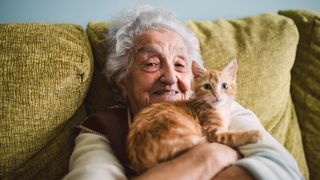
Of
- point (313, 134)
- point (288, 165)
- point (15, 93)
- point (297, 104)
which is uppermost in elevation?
point (15, 93)

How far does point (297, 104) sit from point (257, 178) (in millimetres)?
893

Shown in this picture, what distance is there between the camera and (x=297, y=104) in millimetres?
1626

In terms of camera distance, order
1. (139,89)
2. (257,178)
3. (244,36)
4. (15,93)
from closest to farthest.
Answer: (257,178), (15,93), (139,89), (244,36)


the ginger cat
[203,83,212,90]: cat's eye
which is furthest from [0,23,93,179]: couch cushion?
[203,83,212,90]: cat's eye

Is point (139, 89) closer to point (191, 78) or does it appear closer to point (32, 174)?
point (191, 78)

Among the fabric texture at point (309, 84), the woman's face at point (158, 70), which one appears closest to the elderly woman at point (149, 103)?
Answer: the woman's face at point (158, 70)

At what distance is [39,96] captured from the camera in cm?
114

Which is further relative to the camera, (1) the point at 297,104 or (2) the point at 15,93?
(1) the point at 297,104

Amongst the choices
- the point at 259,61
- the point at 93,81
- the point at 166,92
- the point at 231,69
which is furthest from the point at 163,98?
the point at 259,61

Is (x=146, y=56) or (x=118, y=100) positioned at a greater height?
(x=146, y=56)

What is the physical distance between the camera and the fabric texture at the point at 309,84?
5.11 ft

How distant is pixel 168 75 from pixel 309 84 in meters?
0.82

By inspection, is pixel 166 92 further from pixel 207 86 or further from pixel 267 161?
pixel 267 161

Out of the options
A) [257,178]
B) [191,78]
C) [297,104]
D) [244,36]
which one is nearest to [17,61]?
[191,78]
